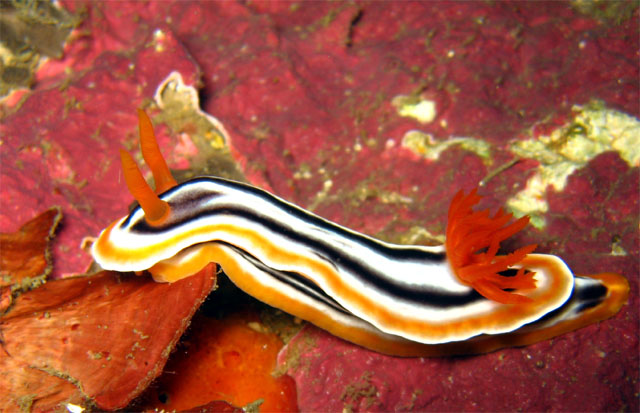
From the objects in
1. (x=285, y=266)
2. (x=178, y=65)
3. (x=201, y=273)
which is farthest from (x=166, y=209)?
(x=178, y=65)

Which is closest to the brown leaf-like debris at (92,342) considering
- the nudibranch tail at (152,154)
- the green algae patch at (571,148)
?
the nudibranch tail at (152,154)

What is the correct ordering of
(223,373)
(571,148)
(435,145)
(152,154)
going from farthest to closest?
1. (435,145)
2. (571,148)
3. (223,373)
4. (152,154)

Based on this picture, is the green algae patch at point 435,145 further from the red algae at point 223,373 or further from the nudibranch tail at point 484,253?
the red algae at point 223,373

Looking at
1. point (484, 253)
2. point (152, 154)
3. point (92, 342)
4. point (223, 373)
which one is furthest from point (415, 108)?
point (92, 342)

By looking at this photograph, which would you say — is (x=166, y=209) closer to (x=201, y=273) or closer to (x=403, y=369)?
(x=201, y=273)

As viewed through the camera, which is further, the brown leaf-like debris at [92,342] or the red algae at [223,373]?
the red algae at [223,373]

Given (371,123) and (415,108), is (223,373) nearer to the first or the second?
(371,123)

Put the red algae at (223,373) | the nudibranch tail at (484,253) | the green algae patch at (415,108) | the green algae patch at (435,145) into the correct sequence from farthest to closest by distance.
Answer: the green algae patch at (415,108) → the green algae patch at (435,145) → the red algae at (223,373) → the nudibranch tail at (484,253)
